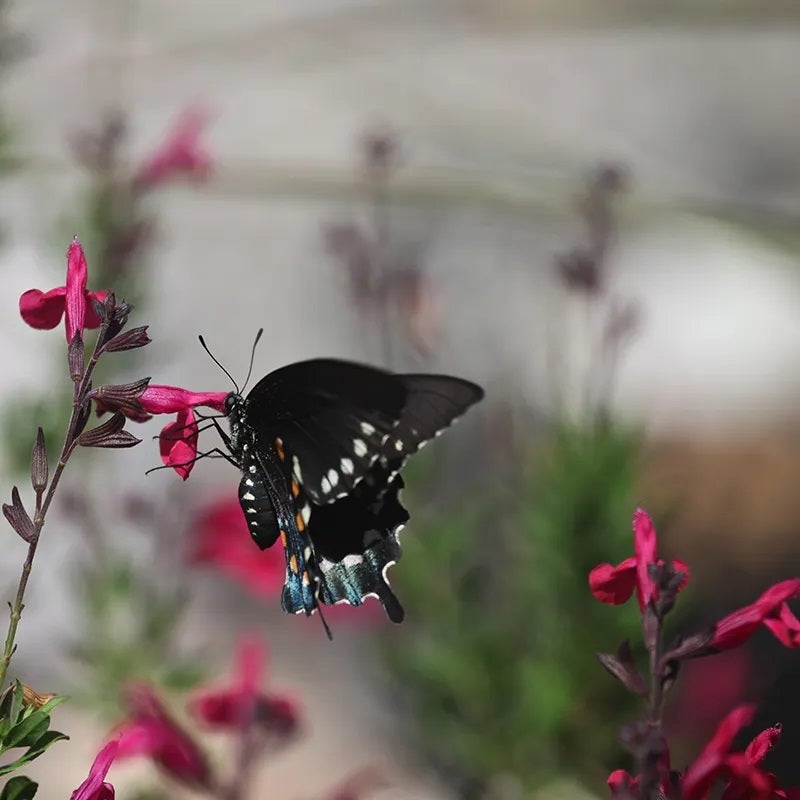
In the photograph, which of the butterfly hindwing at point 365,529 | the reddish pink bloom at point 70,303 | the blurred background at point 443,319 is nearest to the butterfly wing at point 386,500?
the butterfly hindwing at point 365,529

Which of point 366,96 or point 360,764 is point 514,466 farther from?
point 366,96

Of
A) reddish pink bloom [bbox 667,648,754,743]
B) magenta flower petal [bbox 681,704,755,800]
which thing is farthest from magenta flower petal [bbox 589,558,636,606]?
reddish pink bloom [bbox 667,648,754,743]

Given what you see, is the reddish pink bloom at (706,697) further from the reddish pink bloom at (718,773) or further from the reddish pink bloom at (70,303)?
the reddish pink bloom at (70,303)

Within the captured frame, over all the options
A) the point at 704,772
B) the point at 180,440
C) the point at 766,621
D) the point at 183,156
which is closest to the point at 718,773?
the point at 704,772

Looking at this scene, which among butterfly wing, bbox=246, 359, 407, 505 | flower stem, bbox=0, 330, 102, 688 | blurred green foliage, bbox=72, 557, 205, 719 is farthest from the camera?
blurred green foliage, bbox=72, 557, 205, 719

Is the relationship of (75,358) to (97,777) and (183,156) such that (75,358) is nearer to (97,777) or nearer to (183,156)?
(97,777)

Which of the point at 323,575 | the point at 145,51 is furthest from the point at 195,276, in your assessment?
the point at 323,575

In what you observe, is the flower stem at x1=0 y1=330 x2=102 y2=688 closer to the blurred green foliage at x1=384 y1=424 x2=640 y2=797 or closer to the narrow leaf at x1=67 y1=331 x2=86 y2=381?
the narrow leaf at x1=67 y1=331 x2=86 y2=381
